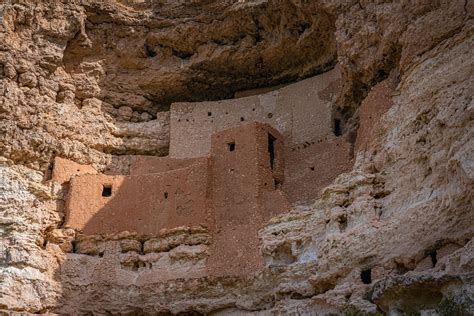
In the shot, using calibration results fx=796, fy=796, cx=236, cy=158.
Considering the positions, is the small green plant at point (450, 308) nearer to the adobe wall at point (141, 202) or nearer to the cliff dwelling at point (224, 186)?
the cliff dwelling at point (224, 186)

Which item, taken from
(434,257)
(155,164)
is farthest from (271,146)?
(434,257)

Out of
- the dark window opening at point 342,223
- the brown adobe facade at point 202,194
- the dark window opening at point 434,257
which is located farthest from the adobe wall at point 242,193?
the dark window opening at point 434,257

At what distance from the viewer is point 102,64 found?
2281cm

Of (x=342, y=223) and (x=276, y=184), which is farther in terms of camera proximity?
(x=276, y=184)

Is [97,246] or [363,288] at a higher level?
[97,246]

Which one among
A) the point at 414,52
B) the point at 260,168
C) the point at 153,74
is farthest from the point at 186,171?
the point at 414,52

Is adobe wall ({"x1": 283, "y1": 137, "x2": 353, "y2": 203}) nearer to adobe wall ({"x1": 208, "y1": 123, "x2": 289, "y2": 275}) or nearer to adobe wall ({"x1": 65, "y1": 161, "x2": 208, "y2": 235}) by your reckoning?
adobe wall ({"x1": 208, "y1": 123, "x2": 289, "y2": 275})

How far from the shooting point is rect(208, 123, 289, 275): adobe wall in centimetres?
1748

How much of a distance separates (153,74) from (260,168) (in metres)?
5.79

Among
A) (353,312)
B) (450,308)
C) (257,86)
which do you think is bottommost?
(450,308)

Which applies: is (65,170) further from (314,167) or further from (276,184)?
(314,167)

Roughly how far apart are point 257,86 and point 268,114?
1843 millimetres

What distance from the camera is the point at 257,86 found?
2358cm

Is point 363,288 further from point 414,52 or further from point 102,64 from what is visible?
point 102,64
